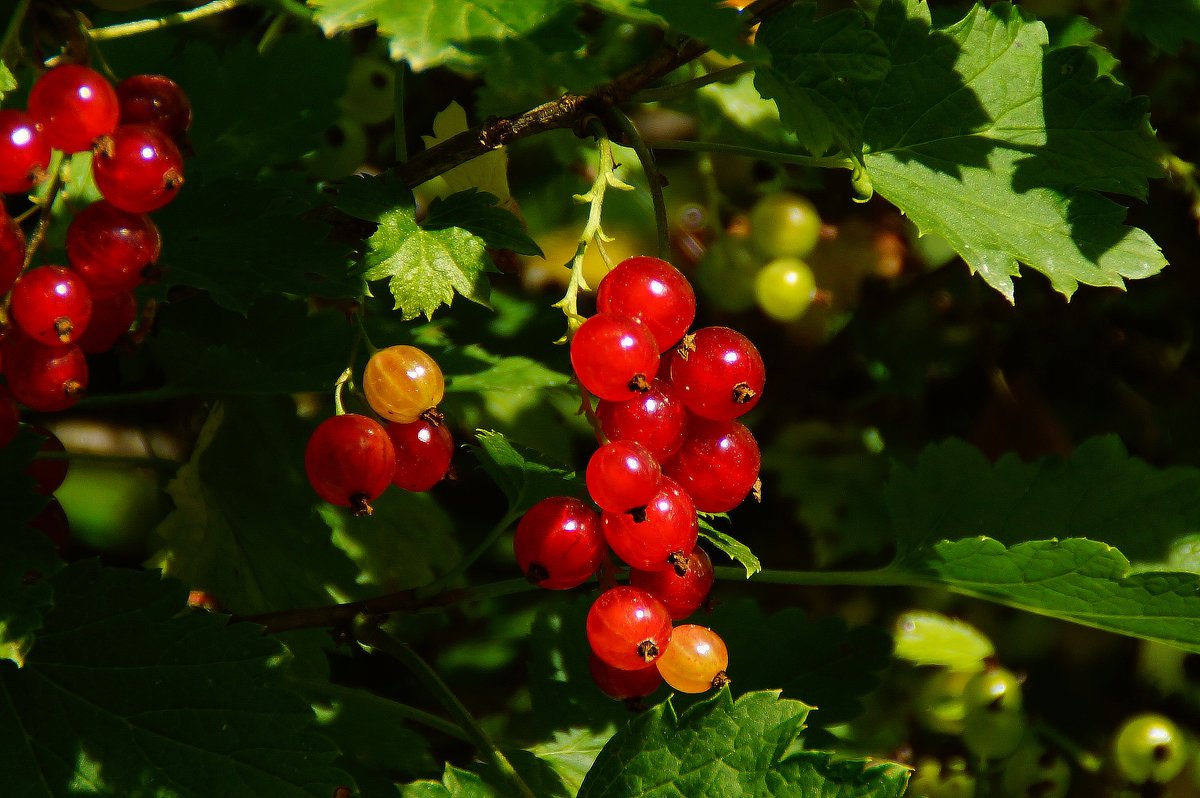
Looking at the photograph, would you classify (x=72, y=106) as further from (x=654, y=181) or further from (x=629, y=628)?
(x=629, y=628)

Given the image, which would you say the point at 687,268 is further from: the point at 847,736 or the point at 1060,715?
the point at 1060,715

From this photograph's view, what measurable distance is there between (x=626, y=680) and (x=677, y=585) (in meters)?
0.10

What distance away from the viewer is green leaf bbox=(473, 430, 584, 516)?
87cm

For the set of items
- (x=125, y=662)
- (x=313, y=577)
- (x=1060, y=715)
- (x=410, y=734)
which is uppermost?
(x=125, y=662)

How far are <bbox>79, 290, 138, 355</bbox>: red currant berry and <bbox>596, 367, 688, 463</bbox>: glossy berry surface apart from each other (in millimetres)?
447

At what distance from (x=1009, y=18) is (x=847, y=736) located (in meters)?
0.84

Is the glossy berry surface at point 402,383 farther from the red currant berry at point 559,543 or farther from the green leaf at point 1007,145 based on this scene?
the green leaf at point 1007,145

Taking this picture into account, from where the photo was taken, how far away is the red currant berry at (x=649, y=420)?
82 cm

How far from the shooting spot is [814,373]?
5.35 ft

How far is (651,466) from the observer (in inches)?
30.8

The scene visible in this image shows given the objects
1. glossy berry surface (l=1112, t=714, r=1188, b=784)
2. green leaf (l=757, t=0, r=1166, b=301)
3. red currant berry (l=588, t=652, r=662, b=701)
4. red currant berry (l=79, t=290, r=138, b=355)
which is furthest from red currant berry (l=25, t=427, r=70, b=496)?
glossy berry surface (l=1112, t=714, r=1188, b=784)

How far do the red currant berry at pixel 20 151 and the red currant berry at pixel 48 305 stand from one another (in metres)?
0.07

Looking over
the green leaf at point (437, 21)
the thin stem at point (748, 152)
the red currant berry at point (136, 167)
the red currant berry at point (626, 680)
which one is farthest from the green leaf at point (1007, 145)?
the red currant berry at point (136, 167)

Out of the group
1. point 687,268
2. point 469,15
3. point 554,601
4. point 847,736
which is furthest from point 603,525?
point 687,268
